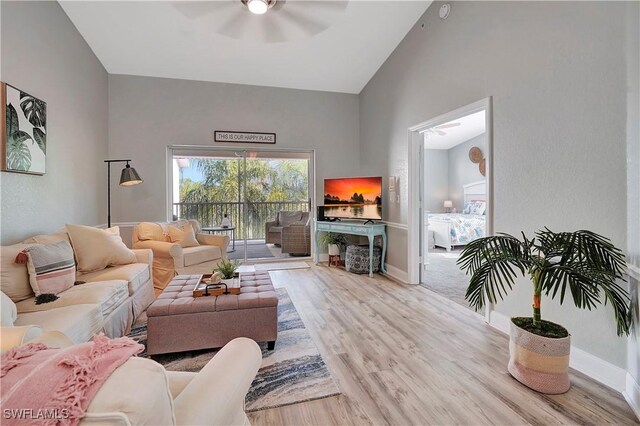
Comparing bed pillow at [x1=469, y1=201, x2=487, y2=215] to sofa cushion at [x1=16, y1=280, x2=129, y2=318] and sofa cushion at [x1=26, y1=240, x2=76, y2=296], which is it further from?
sofa cushion at [x1=26, y1=240, x2=76, y2=296]

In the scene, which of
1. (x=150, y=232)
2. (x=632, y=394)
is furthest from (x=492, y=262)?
(x=150, y=232)

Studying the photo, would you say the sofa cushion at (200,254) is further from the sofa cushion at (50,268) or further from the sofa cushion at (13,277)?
the sofa cushion at (13,277)

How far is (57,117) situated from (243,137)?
97.3 inches

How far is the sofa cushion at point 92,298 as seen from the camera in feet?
6.54

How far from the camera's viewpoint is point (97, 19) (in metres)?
3.56

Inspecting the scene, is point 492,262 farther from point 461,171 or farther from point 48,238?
point 461,171

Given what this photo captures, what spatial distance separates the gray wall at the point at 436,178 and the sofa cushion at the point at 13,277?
8.37 meters

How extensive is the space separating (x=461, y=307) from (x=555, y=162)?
1731 millimetres

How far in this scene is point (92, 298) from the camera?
2172 millimetres

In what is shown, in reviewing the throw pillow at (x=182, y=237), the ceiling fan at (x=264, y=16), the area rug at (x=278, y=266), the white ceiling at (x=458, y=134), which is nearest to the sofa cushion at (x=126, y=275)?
the throw pillow at (x=182, y=237)

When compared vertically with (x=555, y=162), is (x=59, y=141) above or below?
above

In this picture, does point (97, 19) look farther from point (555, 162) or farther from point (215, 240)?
point (555, 162)

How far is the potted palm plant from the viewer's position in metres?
1.72

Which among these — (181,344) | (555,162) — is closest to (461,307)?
(555,162)
